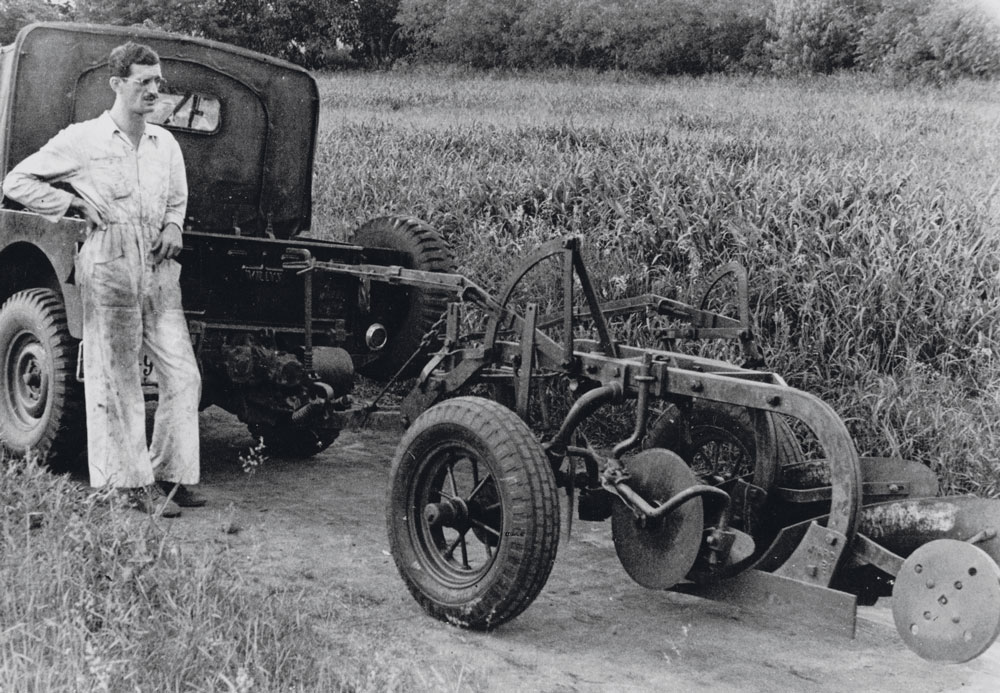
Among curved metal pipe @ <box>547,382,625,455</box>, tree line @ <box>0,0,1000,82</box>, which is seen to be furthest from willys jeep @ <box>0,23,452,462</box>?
tree line @ <box>0,0,1000,82</box>

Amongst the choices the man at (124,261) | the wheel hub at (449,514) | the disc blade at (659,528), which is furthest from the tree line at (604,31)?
the man at (124,261)

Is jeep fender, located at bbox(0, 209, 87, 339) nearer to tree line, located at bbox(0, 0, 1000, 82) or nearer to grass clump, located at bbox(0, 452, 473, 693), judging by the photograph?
grass clump, located at bbox(0, 452, 473, 693)

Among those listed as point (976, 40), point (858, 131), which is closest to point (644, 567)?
point (976, 40)

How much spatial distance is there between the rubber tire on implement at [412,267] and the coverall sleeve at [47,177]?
2066 millimetres

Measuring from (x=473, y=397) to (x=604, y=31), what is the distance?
9.61 metres

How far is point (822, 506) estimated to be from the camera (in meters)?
4.59

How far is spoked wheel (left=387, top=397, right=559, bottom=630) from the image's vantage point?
4152 millimetres

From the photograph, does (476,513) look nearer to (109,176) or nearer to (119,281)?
(119,281)

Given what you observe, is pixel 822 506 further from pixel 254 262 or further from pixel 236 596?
pixel 254 262

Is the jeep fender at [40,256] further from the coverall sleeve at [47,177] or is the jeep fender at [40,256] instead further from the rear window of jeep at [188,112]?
the rear window of jeep at [188,112]

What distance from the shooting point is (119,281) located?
5.54m

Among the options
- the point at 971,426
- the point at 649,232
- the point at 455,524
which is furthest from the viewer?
the point at 649,232

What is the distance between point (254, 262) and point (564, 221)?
3474 mm

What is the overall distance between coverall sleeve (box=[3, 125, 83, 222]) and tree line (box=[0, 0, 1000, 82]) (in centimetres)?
427
